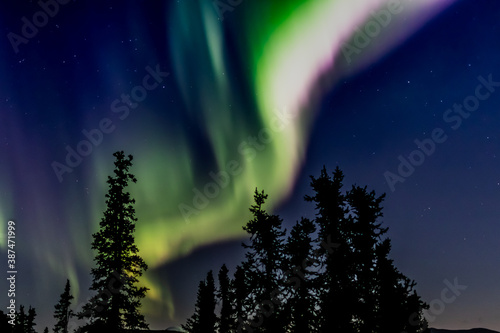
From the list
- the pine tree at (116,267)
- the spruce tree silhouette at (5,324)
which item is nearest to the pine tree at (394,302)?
the pine tree at (116,267)

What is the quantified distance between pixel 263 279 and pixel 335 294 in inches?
192

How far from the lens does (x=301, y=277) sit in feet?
64.5

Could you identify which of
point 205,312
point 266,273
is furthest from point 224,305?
point 266,273

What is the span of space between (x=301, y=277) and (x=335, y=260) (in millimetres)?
3119

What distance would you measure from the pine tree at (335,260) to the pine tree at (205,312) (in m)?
26.3

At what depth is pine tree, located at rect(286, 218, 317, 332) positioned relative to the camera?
18.8 meters

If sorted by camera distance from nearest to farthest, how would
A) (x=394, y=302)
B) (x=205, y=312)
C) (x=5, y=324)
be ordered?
(x=394, y=302) → (x=5, y=324) → (x=205, y=312)

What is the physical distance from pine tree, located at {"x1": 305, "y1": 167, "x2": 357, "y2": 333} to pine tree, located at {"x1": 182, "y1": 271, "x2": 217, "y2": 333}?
1035 inches

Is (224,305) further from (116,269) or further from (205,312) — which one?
(116,269)

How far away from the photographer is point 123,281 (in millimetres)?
19156

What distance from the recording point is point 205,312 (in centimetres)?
4066

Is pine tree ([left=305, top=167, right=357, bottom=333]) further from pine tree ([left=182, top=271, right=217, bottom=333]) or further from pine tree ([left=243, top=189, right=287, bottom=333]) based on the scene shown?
pine tree ([left=182, top=271, right=217, bottom=333])

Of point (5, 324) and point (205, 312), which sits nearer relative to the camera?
point (5, 324)

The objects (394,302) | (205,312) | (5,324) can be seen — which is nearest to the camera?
(394,302)
